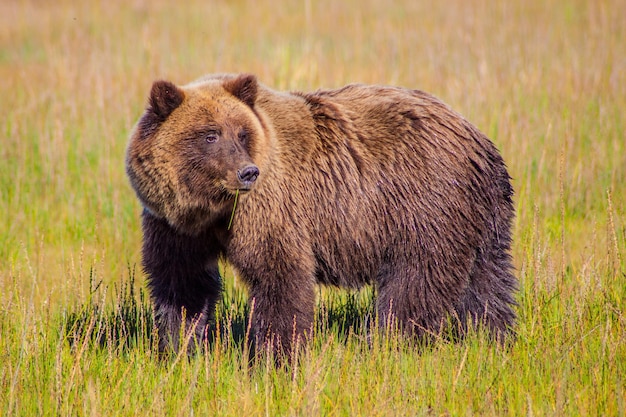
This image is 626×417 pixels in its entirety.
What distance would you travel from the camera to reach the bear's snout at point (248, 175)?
4711 millimetres

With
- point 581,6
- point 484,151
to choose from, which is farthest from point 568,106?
point 581,6

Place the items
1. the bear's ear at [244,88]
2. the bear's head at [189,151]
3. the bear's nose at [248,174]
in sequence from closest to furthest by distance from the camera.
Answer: the bear's nose at [248,174], the bear's head at [189,151], the bear's ear at [244,88]

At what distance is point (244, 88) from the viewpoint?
516cm

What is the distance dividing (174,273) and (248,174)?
38.0 inches

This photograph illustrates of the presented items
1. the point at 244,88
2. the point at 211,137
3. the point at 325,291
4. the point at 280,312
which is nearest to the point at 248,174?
the point at 211,137

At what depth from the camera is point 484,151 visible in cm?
→ 545

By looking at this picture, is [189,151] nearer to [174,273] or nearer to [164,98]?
[164,98]

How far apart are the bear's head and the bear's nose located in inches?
5.7

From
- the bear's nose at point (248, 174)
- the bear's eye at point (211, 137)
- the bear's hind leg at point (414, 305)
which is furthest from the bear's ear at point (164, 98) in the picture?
the bear's hind leg at point (414, 305)

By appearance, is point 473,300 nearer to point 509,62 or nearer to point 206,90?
point 206,90

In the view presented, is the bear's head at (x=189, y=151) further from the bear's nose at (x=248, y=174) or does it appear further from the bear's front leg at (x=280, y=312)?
the bear's front leg at (x=280, y=312)

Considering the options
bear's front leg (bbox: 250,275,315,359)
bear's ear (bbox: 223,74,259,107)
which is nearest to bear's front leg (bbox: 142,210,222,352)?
bear's front leg (bbox: 250,275,315,359)

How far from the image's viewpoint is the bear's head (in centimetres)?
496

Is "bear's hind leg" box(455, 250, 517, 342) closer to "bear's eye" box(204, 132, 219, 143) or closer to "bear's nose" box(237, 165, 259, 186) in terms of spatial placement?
"bear's nose" box(237, 165, 259, 186)
